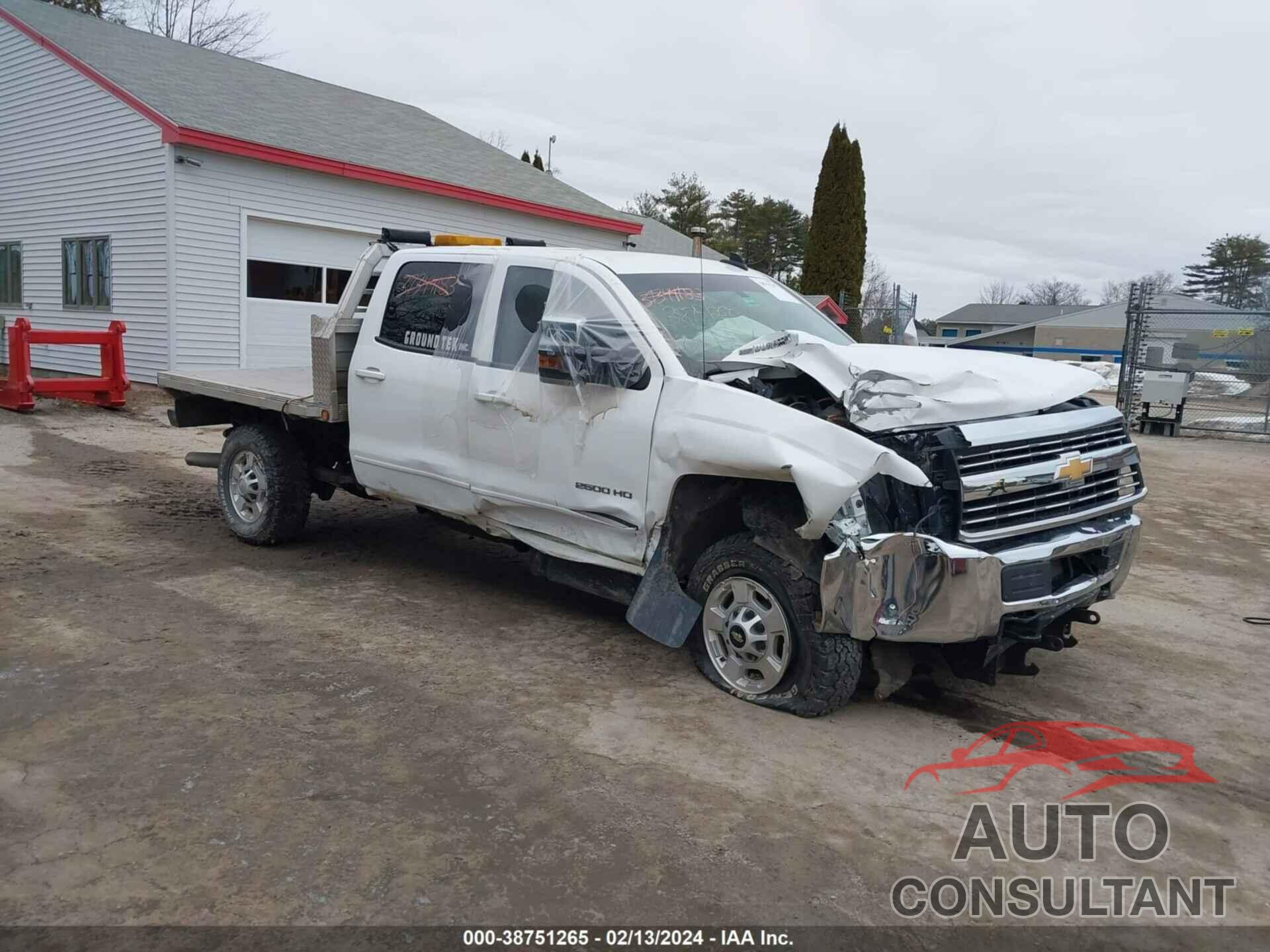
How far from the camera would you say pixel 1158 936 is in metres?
3.04

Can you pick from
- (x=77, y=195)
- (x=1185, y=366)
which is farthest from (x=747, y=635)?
(x=77, y=195)

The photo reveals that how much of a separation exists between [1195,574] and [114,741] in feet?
23.3

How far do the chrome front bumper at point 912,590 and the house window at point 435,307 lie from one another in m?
2.59

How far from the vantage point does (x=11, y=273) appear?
18406mm

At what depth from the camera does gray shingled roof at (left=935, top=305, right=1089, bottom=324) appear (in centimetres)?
7769

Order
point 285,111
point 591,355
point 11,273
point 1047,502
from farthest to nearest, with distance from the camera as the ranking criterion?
1. point 11,273
2. point 285,111
3. point 591,355
4. point 1047,502

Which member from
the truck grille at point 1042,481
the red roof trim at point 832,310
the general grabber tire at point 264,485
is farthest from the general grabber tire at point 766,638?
the red roof trim at point 832,310

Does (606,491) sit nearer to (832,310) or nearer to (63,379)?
(63,379)

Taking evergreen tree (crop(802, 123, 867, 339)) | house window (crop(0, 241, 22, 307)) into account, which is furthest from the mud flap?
evergreen tree (crop(802, 123, 867, 339))

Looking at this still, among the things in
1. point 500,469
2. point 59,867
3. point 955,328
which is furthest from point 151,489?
point 955,328

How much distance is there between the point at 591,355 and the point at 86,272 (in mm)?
14675

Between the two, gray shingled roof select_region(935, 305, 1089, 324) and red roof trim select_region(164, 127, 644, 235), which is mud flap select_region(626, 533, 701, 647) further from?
gray shingled roof select_region(935, 305, 1089, 324)

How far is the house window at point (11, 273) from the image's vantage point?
18.2m

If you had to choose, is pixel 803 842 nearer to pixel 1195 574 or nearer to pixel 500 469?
pixel 500 469
